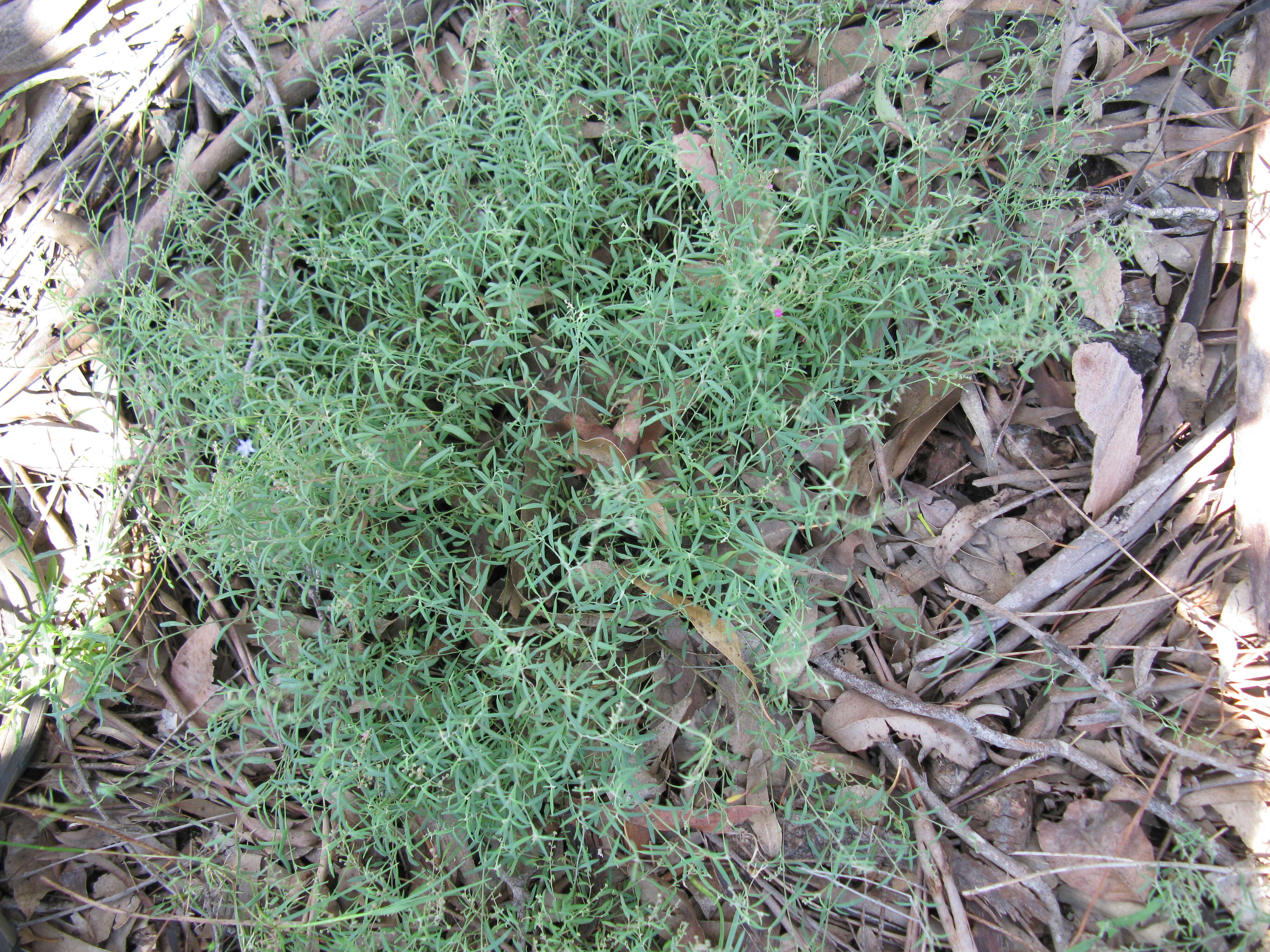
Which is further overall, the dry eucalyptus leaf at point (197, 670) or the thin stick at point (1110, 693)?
the dry eucalyptus leaf at point (197, 670)

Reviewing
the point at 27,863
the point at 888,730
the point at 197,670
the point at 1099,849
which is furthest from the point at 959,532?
the point at 27,863

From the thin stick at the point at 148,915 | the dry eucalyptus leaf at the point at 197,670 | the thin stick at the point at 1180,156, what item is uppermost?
the dry eucalyptus leaf at the point at 197,670

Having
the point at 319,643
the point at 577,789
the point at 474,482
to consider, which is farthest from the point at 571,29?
the point at 577,789

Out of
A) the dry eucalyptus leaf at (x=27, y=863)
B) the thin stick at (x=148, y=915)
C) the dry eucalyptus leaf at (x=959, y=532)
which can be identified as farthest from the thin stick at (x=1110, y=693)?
the dry eucalyptus leaf at (x=27, y=863)

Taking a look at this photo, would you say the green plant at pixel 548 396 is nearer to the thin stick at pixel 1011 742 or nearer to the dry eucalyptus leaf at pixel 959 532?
the thin stick at pixel 1011 742

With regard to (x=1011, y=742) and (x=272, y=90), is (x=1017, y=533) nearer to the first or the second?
(x=1011, y=742)

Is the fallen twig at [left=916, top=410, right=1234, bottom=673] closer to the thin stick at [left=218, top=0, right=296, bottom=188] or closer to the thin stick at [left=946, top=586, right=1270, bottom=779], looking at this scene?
the thin stick at [left=946, top=586, right=1270, bottom=779]
